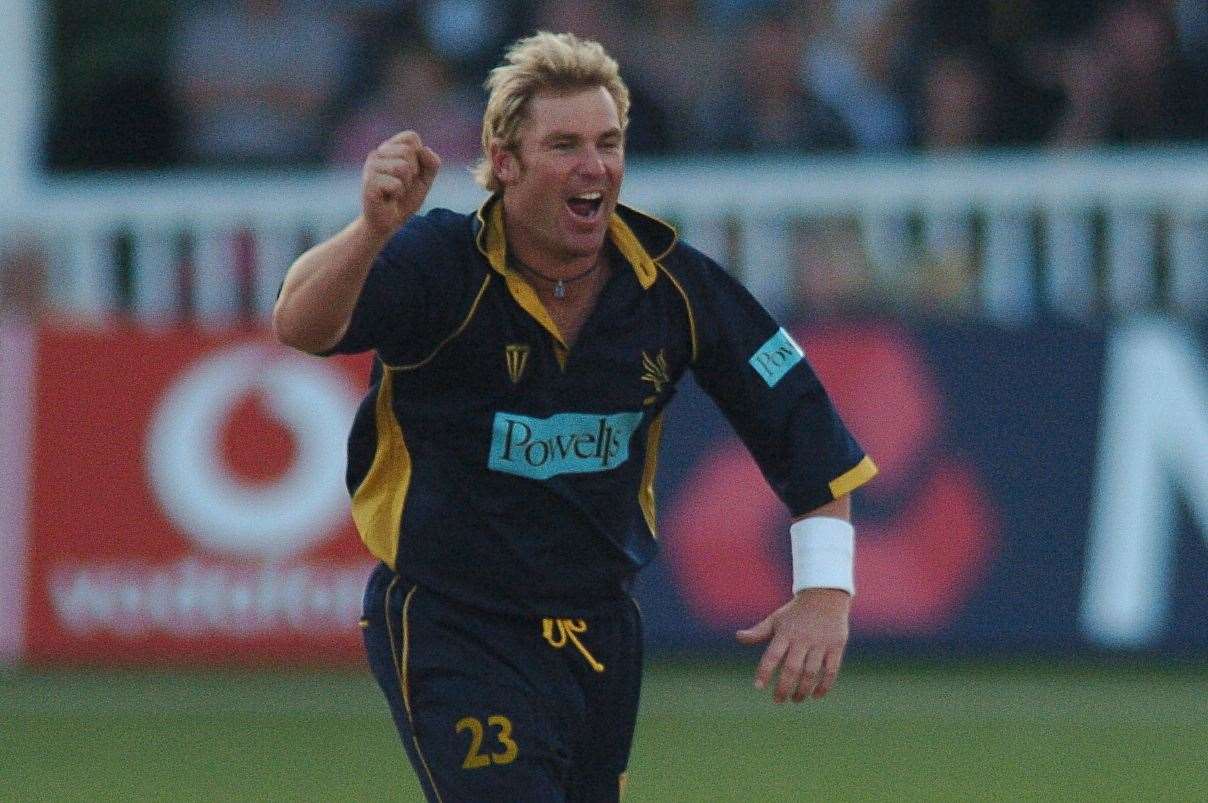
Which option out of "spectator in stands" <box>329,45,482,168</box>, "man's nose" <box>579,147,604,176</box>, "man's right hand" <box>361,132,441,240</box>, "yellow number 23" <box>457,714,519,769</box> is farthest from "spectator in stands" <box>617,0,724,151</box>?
"man's right hand" <box>361,132,441,240</box>

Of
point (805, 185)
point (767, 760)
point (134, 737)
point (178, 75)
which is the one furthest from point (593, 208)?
point (178, 75)

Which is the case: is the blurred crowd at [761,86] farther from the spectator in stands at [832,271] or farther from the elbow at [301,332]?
the elbow at [301,332]

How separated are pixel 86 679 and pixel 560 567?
669 cm

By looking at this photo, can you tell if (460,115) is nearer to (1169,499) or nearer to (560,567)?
(1169,499)

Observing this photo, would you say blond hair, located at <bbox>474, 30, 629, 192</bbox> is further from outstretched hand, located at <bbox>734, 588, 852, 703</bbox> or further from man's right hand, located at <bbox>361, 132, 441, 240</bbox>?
outstretched hand, located at <bbox>734, 588, 852, 703</bbox>

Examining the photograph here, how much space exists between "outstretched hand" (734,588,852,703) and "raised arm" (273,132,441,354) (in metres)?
1.12

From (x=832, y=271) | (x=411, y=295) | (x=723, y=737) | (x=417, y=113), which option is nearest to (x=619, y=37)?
(x=417, y=113)

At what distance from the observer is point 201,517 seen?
11.8 metres

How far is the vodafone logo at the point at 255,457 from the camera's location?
1175 centimetres

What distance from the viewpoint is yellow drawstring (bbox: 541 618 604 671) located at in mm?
5602

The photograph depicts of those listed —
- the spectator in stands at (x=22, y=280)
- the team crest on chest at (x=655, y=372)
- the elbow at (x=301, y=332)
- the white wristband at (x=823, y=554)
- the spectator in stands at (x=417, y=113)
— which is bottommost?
the spectator in stands at (x=22, y=280)

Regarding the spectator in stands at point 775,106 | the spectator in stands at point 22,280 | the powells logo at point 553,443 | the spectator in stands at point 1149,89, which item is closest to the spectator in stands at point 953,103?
the spectator in stands at point 775,106

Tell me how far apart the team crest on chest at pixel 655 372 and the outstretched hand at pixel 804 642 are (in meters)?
0.54

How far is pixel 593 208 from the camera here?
5.40m
